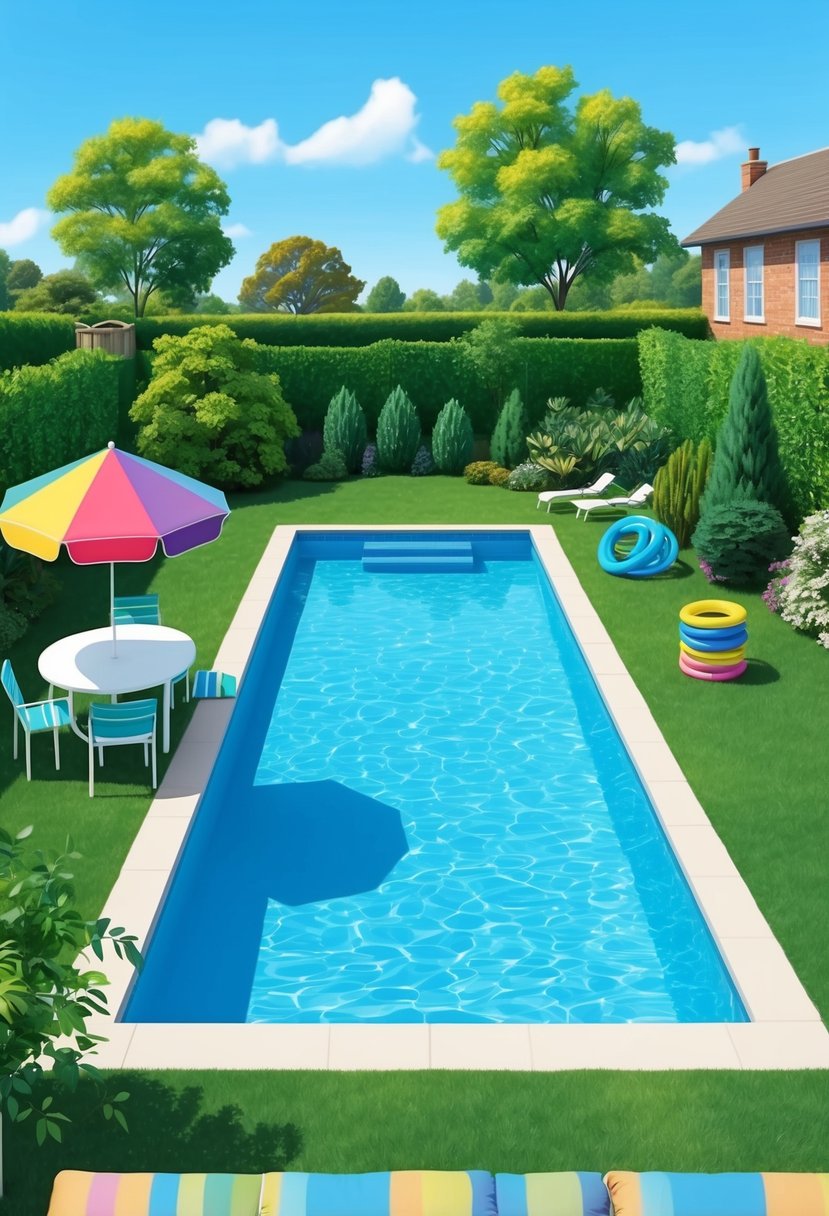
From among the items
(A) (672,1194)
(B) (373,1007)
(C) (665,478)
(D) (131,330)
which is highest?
(D) (131,330)

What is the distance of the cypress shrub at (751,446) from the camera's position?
767 inches

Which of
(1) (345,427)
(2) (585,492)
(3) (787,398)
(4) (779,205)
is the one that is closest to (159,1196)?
(3) (787,398)

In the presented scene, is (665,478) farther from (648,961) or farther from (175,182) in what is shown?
(175,182)

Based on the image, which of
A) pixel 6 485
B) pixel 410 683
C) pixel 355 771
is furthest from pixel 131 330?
pixel 355 771

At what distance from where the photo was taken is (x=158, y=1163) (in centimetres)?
665

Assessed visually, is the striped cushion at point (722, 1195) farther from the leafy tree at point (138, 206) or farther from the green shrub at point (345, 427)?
the leafy tree at point (138, 206)

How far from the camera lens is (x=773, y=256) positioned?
94.3ft

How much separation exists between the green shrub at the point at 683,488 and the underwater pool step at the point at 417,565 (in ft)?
12.6

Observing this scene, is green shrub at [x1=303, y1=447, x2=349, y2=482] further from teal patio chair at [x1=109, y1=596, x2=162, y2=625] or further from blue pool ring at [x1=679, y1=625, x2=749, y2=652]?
blue pool ring at [x1=679, y1=625, x2=749, y2=652]

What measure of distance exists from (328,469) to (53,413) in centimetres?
985

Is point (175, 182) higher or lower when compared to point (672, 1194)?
higher

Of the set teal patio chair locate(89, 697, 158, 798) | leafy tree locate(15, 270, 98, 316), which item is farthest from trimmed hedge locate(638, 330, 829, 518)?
leafy tree locate(15, 270, 98, 316)

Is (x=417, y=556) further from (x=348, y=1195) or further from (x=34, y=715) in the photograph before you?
(x=348, y=1195)

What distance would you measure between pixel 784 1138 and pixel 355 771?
706 cm
